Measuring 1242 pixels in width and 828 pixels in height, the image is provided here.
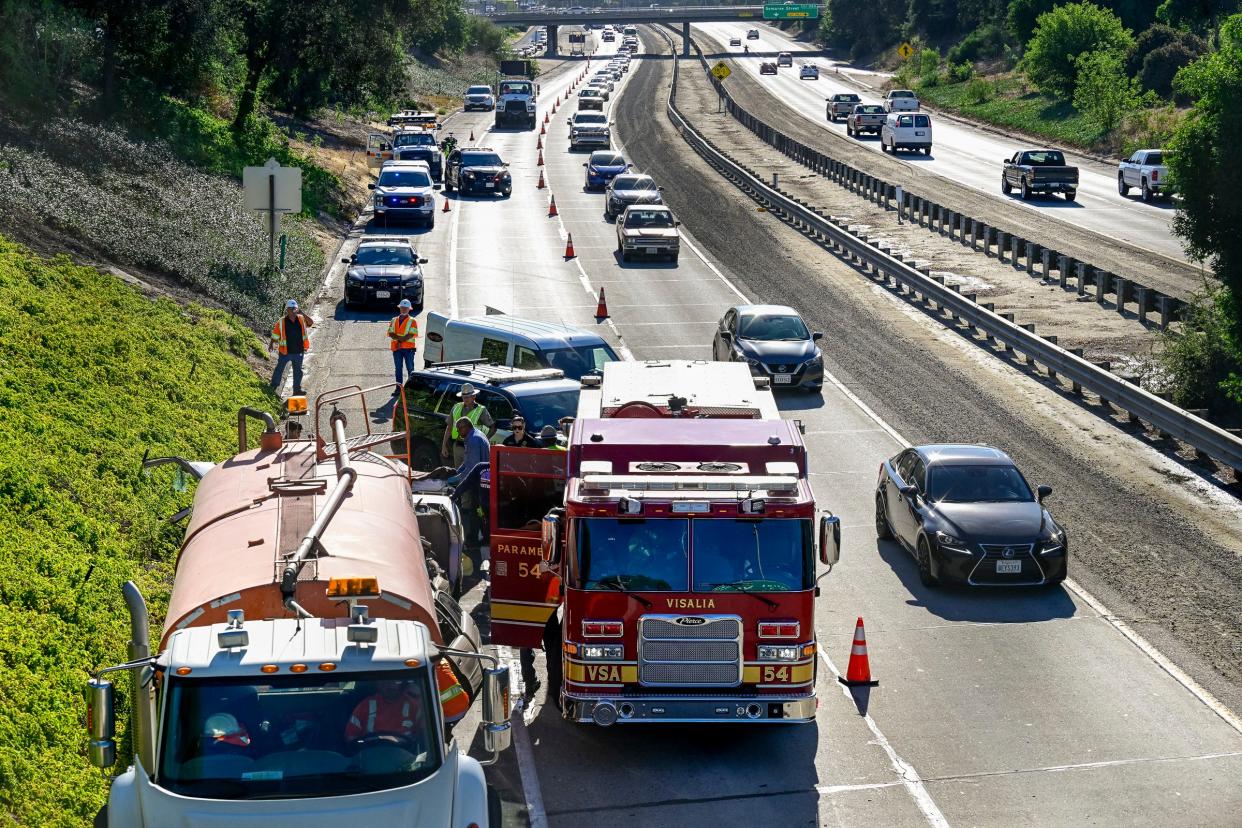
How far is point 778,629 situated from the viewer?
1269 centimetres

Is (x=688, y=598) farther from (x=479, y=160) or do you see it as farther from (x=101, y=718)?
(x=479, y=160)

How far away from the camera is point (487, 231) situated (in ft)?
159

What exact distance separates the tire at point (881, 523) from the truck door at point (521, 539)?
619 cm

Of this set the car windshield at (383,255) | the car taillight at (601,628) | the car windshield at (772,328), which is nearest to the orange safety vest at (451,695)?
the car taillight at (601,628)

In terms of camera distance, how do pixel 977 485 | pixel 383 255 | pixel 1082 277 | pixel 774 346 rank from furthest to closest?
pixel 1082 277
pixel 383 255
pixel 774 346
pixel 977 485

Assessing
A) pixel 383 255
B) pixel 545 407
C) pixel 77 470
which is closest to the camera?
pixel 77 470

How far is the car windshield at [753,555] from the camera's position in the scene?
41.8 ft

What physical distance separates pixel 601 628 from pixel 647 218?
1267 inches

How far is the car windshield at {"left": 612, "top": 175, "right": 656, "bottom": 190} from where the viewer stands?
5181 centimetres

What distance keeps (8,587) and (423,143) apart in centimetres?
4992

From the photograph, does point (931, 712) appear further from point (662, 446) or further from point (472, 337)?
point (472, 337)

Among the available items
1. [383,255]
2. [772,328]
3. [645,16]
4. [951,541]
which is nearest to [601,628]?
[951,541]

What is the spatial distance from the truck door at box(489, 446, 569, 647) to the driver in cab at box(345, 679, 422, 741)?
5205 millimetres

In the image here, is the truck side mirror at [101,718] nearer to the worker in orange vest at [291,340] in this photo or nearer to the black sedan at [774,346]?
the worker in orange vest at [291,340]
